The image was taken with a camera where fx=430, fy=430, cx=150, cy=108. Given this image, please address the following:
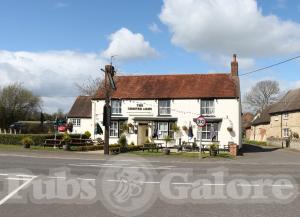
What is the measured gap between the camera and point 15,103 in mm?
81500

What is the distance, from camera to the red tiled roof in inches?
1576

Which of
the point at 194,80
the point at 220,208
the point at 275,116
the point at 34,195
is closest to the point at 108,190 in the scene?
the point at 34,195

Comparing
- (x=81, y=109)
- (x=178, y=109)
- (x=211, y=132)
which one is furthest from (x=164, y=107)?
(x=81, y=109)

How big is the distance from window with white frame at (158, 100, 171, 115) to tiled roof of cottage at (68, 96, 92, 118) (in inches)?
945

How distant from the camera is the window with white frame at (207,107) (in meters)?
39.4

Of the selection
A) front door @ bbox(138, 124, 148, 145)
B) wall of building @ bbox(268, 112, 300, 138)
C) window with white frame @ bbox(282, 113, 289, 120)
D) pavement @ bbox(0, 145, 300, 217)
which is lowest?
pavement @ bbox(0, 145, 300, 217)

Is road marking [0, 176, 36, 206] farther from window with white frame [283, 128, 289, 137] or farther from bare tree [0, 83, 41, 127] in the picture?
bare tree [0, 83, 41, 127]

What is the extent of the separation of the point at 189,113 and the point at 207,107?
1.75m

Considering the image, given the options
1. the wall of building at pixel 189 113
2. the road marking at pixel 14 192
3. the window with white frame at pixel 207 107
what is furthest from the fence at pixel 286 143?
the road marking at pixel 14 192

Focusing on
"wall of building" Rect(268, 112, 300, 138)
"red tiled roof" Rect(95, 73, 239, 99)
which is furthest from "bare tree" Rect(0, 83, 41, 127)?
"wall of building" Rect(268, 112, 300, 138)

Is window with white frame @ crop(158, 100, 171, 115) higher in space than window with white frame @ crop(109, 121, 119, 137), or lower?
higher

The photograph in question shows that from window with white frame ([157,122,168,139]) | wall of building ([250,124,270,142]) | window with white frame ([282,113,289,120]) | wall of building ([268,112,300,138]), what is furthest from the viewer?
wall of building ([250,124,270,142])

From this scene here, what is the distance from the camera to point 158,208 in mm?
9859

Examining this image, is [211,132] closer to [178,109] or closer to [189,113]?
[189,113]
